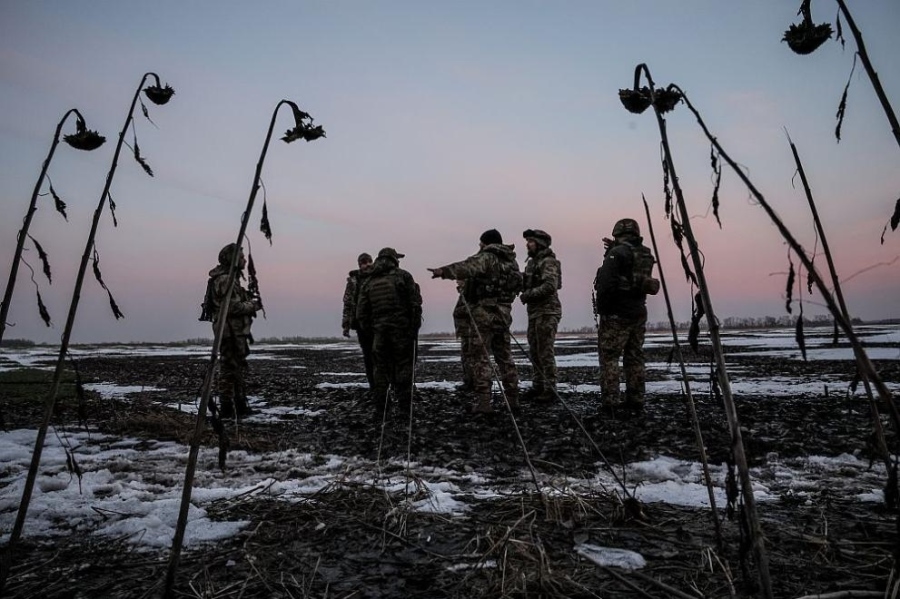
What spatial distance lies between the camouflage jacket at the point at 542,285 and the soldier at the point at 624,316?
1438 mm

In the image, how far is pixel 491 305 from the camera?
748 cm

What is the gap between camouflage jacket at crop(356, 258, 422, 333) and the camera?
791 centimetres

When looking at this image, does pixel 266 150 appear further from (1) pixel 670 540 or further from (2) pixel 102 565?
(1) pixel 670 540

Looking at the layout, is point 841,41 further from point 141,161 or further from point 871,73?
point 141,161

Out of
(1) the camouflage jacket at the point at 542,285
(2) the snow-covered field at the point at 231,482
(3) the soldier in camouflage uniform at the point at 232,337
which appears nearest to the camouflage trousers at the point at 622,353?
(1) the camouflage jacket at the point at 542,285

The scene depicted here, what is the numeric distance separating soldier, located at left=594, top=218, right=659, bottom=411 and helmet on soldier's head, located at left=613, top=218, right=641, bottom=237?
0.04 m

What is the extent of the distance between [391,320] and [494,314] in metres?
1.68

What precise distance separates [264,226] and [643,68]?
1710 mm

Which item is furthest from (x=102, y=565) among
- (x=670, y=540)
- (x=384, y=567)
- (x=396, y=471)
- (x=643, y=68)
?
(x=643, y=68)

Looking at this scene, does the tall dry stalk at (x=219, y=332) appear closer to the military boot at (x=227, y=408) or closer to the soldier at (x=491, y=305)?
the soldier at (x=491, y=305)

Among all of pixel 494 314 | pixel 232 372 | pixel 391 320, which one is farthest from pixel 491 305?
pixel 232 372

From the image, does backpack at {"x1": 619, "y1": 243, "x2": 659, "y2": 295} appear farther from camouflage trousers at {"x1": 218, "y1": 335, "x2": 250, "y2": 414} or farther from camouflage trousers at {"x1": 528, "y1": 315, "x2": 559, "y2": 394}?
camouflage trousers at {"x1": 218, "y1": 335, "x2": 250, "y2": 414}

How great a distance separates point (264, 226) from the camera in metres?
2.07

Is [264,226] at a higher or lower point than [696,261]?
higher
